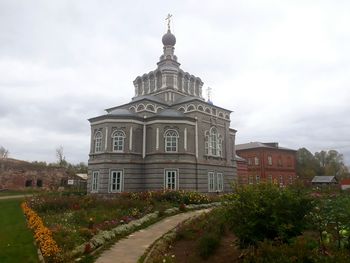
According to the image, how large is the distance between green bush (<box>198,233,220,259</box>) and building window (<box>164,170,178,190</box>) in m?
16.2

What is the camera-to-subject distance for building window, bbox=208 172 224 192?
2848 centimetres

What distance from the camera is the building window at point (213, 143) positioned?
95.5 ft

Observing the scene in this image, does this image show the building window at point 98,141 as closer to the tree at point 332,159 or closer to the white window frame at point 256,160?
the white window frame at point 256,160

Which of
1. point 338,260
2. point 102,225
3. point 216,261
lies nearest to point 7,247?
point 102,225

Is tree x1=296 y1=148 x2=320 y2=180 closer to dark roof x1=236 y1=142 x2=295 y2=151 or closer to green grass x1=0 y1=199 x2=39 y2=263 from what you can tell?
dark roof x1=236 y1=142 x2=295 y2=151

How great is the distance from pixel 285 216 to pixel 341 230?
4.70 ft

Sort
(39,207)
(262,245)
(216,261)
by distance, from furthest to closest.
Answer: (39,207) → (216,261) → (262,245)

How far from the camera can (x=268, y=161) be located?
55.3 meters

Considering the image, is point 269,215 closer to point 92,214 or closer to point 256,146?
point 92,214

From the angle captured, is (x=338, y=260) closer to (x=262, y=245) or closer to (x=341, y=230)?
(x=262, y=245)

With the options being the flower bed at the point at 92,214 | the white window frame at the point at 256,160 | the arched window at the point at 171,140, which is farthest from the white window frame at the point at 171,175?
the white window frame at the point at 256,160

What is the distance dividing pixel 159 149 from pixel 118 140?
12.0ft

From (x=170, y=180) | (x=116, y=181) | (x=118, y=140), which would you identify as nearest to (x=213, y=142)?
(x=170, y=180)

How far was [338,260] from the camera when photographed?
616cm
